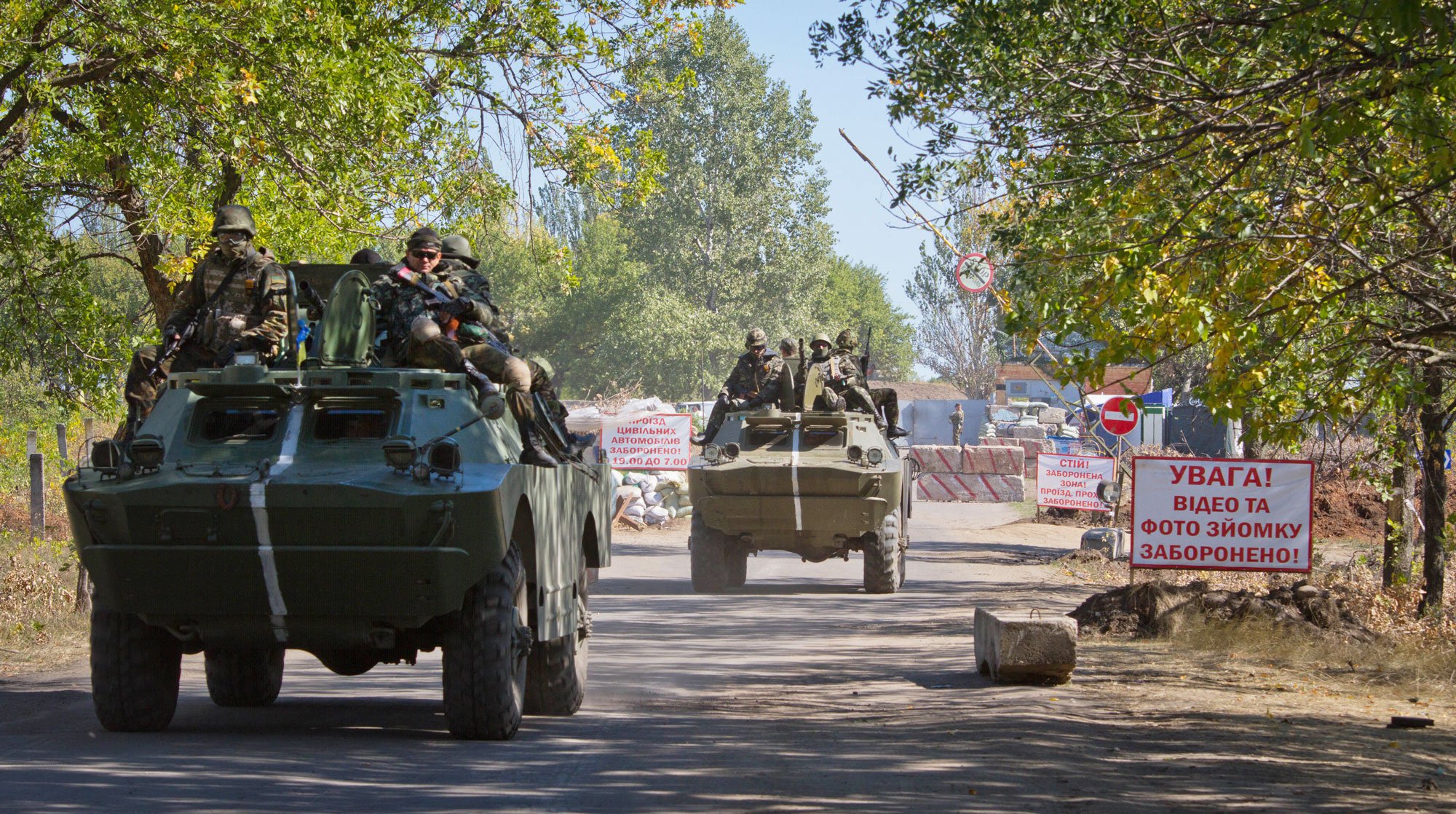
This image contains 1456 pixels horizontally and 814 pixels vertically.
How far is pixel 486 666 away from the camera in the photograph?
7863 mm

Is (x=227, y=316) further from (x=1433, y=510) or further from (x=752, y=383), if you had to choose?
(x=1433, y=510)

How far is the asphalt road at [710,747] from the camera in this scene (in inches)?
259

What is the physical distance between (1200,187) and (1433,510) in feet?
20.1

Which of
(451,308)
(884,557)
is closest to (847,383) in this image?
(884,557)

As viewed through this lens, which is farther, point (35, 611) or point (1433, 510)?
point (1433, 510)

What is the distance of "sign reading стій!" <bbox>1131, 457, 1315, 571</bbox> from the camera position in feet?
46.5

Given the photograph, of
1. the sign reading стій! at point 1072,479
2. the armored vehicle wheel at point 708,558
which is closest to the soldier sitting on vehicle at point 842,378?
the armored vehicle wheel at point 708,558

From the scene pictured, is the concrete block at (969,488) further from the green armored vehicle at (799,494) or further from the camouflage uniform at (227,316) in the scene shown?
the camouflage uniform at (227,316)

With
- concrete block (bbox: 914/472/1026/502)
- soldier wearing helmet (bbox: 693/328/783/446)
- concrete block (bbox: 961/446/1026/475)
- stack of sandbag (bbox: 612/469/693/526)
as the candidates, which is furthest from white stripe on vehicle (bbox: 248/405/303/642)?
concrete block (bbox: 961/446/1026/475)

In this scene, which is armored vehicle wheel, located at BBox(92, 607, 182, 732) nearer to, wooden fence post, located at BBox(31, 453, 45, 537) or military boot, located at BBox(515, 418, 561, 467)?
military boot, located at BBox(515, 418, 561, 467)

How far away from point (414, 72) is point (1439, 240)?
882 cm

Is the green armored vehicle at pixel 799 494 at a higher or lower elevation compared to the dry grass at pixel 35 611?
higher

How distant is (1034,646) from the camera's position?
10.3m

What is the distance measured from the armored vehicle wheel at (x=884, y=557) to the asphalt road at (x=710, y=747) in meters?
4.12
